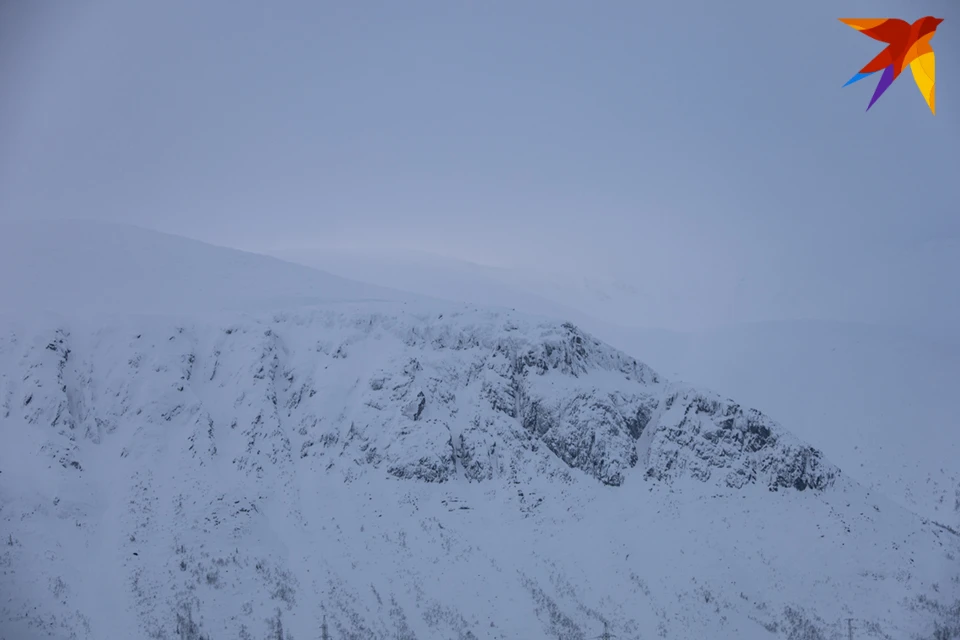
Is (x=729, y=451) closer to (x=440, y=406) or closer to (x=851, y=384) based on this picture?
(x=440, y=406)

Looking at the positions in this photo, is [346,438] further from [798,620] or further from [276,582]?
[798,620]

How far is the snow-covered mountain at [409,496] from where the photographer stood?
28.1m

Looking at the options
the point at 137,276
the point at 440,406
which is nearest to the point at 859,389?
the point at 440,406

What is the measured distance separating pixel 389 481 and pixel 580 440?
13220mm

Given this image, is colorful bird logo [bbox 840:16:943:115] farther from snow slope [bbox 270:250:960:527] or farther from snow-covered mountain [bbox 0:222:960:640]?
snow slope [bbox 270:250:960:527]

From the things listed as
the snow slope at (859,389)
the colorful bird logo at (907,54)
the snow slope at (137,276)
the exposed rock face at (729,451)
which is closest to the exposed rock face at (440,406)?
the exposed rock face at (729,451)

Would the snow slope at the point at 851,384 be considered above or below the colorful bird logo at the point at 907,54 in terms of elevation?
below

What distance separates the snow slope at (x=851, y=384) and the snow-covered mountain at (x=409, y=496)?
505 inches

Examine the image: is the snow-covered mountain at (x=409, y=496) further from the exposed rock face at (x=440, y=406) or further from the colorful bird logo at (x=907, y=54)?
the colorful bird logo at (x=907, y=54)

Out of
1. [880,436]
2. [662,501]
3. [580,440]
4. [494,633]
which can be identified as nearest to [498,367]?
[580,440]

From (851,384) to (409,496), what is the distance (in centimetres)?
4924

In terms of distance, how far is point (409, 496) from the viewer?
35.7 m

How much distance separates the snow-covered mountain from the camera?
1107 inches

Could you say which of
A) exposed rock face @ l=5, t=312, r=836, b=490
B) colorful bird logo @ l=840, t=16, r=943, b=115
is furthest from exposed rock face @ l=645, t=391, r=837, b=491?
colorful bird logo @ l=840, t=16, r=943, b=115
